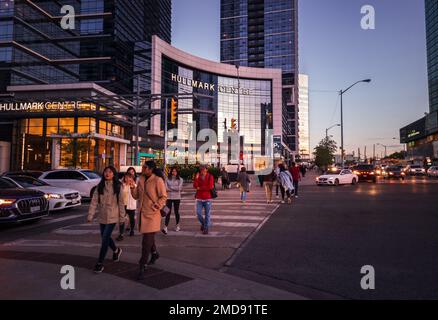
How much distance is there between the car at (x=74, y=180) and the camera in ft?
52.0

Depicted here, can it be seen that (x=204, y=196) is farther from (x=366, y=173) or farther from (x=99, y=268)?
(x=366, y=173)

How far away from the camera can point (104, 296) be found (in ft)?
13.9

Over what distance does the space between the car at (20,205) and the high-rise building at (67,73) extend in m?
27.1

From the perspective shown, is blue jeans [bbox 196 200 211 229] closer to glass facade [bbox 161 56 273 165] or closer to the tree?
the tree

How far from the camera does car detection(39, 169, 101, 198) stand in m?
15.9

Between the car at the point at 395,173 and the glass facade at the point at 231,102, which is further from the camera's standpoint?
the glass facade at the point at 231,102

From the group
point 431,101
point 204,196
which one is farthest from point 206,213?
point 431,101

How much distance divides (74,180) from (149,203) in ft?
39.9

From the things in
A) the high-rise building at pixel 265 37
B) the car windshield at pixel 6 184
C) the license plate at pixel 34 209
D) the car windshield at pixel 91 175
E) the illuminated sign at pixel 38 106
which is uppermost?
the high-rise building at pixel 265 37

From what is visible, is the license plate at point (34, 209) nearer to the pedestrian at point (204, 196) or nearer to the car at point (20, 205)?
the car at point (20, 205)

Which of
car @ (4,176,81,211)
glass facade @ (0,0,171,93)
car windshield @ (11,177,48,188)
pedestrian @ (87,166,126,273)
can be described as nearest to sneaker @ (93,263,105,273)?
pedestrian @ (87,166,126,273)

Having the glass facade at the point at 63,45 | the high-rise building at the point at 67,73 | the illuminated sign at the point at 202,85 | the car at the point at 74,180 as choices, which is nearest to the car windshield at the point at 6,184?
the car at the point at 74,180
